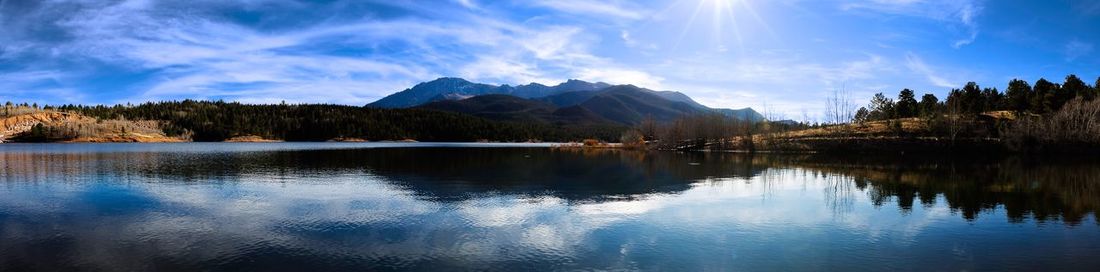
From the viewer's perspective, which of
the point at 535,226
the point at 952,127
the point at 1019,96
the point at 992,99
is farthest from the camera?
the point at 992,99

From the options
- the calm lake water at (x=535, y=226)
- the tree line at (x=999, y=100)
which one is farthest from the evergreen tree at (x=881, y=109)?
the calm lake water at (x=535, y=226)

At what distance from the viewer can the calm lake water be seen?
17.0 metres

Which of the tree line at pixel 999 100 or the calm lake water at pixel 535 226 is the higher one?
the tree line at pixel 999 100

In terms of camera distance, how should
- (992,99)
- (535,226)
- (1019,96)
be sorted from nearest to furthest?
(535,226) < (1019,96) < (992,99)

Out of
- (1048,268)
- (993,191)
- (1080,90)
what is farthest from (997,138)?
(1048,268)

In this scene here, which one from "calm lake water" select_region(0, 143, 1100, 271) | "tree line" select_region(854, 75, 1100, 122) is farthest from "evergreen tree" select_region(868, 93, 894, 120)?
"calm lake water" select_region(0, 143, 1100, 271)

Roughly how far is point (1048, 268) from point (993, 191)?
1020 inches

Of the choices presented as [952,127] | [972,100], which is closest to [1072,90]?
[972,100]

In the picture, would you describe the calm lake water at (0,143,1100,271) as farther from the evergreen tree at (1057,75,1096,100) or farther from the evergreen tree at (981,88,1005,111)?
the evergreen tree at (981,88,1005,111)

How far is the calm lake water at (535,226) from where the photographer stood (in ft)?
55.7

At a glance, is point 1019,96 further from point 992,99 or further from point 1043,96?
point 992,99

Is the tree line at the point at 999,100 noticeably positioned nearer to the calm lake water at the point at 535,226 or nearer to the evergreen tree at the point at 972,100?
the evergreen tree at the point at 972,100

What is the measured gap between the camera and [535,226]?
22938 millimetres

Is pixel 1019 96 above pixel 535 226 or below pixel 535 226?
above
